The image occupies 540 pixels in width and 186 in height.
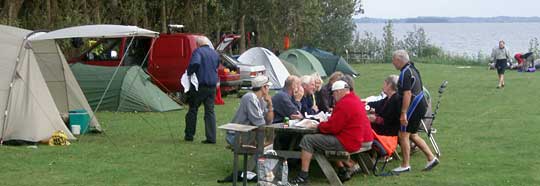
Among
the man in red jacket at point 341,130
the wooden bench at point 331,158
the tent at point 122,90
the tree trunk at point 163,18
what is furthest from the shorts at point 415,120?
the tree trunk at point 163,18

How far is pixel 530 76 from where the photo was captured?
102 feet

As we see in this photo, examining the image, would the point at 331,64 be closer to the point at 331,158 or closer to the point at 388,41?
the point at 388,41

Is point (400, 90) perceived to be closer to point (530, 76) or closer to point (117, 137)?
point (117, 137)

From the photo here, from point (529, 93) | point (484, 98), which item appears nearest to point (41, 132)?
point (484, 98)

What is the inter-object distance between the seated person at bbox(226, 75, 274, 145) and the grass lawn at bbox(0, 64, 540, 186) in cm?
61

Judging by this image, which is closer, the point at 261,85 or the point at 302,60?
the point at 261,85

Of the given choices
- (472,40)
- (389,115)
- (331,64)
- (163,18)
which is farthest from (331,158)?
(472,40)

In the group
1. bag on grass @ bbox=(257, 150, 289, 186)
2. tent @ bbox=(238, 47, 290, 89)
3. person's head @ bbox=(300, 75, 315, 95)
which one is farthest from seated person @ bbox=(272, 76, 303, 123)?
tent @ bbox=(238, 47, 290, 89)

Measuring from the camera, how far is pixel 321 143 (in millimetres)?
9180

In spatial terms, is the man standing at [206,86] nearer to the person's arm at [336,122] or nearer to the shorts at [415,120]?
the shorts at [415,120]

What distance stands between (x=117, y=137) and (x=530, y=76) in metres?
21.2

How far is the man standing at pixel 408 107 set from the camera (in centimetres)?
1002

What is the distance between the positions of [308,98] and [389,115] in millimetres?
1703

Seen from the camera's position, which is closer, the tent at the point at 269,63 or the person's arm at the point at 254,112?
the person's arm at the point at 254,112
